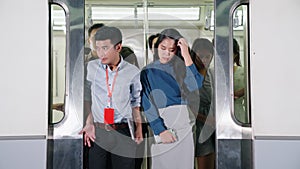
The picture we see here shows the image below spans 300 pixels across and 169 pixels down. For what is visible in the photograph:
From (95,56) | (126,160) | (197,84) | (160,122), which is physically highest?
(95,56)

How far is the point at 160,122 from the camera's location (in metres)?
2.27

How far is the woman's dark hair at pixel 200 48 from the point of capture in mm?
2230

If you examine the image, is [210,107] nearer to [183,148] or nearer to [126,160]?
[183,148]

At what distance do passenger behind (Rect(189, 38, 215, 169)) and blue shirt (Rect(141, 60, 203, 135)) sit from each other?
0.05 metres

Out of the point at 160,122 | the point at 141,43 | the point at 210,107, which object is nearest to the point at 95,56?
the point at 141,43

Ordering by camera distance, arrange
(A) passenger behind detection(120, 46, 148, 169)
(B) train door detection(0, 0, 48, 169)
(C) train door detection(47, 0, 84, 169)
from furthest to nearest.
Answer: (A) passenger behind detection(120, 46, 148, 169), (C) train door detection(47, 0, 84, 169), (B) train door detection(0, 0, 48, 169)

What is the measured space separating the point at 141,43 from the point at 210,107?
0.58 metres

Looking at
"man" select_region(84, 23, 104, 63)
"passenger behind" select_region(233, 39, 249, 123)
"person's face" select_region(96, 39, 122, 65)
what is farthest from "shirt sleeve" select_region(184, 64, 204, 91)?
"man" select_region(84, 23, 104, 63)

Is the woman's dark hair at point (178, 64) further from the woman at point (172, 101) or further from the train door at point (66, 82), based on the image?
the train door at point (66, 82)

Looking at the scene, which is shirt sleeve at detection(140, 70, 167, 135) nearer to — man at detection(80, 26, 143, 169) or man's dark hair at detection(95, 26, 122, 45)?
man at detection(80, 26, 143, 169)

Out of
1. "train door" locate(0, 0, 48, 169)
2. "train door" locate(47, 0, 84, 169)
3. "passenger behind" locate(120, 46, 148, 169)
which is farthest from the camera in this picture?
"passenger behind" locate(120, 46, 148, 169)

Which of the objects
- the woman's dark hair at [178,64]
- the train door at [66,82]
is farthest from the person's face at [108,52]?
the woman's dark hair at [178,64]

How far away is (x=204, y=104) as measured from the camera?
87.7 inches

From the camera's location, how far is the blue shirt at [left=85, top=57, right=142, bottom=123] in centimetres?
223
